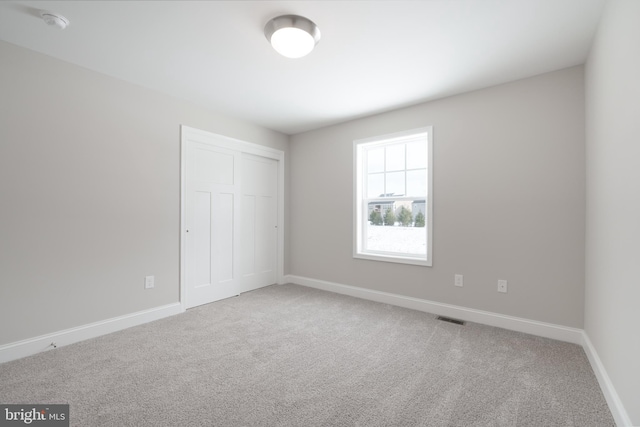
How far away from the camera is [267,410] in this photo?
1.58 meters

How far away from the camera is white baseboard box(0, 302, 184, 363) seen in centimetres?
213

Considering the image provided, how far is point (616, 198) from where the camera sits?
1.61m

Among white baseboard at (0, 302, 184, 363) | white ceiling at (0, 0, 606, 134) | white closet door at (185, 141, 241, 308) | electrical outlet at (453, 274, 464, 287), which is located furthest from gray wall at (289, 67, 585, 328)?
white baseboard at (0, 302, 184, 363)

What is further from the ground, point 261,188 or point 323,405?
point 261,188

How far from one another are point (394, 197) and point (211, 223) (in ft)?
7.95

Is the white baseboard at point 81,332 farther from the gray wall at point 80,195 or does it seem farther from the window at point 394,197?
the window at point 394,197

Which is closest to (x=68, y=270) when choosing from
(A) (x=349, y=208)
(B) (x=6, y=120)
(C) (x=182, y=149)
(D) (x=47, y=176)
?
(D) (x=47, y=176)

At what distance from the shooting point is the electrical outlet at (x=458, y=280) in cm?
298

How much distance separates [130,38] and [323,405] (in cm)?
293

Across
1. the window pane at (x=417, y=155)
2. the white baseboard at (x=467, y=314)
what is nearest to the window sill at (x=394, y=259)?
the white baseboard at (x=467, y=314)

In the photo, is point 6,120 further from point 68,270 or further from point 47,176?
point 68,270

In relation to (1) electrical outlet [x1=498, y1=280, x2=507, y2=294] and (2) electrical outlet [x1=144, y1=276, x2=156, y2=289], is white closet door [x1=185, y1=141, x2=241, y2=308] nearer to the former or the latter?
(2) electrical outlet [x1=144, y1=276, x2=156, y2=289]

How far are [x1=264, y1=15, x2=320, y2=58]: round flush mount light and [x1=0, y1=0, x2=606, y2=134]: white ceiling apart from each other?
0.05m

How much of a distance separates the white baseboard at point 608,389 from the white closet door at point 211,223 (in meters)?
3.65
